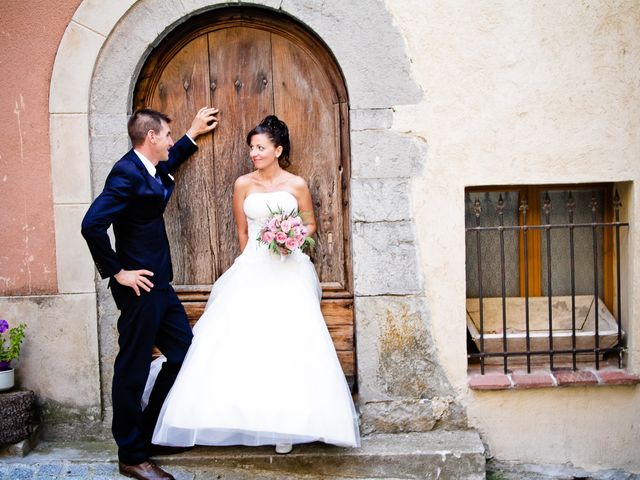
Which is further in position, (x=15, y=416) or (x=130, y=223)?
(x=15, y=416)

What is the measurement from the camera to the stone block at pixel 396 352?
14.1ft

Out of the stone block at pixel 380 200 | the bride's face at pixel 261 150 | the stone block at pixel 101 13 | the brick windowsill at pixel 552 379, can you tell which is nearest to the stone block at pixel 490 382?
the brick windowsill at pixel 552 379

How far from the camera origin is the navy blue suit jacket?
366cm

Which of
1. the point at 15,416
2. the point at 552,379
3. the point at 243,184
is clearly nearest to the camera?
the point at 15,416

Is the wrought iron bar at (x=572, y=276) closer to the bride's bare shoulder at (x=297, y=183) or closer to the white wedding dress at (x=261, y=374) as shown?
the white wedding dress at (x=261, y=374)

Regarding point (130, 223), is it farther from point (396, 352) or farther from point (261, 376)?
point (396, 352)

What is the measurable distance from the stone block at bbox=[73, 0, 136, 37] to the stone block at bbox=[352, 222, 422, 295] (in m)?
1.99

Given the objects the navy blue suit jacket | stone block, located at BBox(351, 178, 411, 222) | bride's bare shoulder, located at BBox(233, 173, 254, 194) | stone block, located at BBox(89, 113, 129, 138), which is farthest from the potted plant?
stone block, located at BBox(351, 178, 411, 222)

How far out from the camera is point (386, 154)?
4250 mm

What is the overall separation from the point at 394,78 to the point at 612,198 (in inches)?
65.5

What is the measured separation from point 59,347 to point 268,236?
161 centimetres

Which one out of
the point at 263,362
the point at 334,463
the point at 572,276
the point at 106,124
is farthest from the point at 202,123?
the point at 572,276

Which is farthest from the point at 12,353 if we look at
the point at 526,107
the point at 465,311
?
the point at 526,107

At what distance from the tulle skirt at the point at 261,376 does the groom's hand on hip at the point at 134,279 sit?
0.45m
